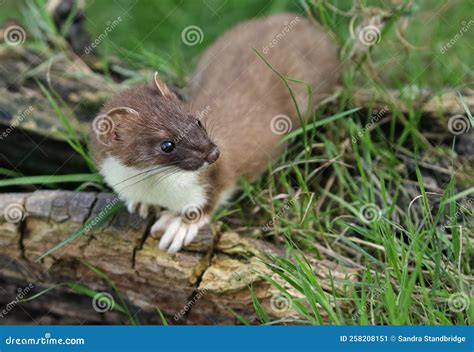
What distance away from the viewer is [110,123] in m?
3.14

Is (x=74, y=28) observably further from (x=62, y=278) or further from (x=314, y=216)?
(x=314, y=216)

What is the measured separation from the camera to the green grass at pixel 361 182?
292 centimetres

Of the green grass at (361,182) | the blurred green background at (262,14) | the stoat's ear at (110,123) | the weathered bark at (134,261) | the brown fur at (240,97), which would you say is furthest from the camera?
the blurred green background at (262,14)

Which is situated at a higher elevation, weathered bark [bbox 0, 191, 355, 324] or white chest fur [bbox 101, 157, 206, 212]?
white chest fur [bbox 101, 157, 206, 212]

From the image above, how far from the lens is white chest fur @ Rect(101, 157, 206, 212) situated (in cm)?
332

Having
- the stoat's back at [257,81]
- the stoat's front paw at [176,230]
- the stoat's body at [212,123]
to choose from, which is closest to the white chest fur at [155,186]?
the stoat's body at [212,123]

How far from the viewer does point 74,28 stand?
16.5 feet

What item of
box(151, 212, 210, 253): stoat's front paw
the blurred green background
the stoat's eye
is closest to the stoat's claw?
box(151, 212, 210, 253): stoat's front paw

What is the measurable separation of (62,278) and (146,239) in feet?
1.94

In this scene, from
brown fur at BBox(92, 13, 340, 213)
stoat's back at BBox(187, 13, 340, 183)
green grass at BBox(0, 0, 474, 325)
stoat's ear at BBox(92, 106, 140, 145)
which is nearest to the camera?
green grass at BBox(0, 0, 474, 325)

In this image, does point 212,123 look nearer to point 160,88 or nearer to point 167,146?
point 160,88

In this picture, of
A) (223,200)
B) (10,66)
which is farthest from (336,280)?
(10,66)

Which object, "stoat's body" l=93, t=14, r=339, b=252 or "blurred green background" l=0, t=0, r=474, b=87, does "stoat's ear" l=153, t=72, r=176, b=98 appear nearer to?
"stoat's body" l=93, t=14, r=339, b=252

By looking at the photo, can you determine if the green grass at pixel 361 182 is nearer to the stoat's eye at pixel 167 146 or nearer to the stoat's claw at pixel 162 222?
the stoat's claw at pixel 162 222
